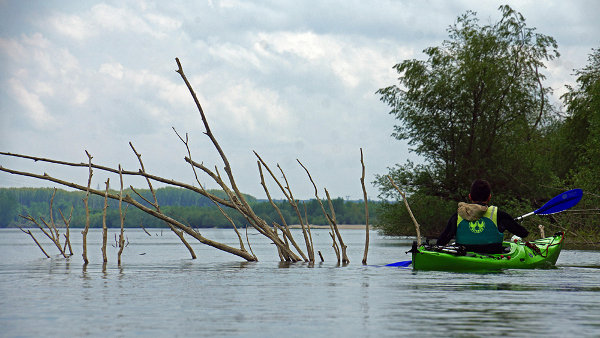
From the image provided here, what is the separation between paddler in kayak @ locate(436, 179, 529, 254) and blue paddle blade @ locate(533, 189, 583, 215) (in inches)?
109

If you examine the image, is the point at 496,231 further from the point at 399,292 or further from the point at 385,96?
the point at 385,96

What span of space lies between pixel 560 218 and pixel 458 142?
10319 mm

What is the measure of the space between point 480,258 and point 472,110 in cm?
2321

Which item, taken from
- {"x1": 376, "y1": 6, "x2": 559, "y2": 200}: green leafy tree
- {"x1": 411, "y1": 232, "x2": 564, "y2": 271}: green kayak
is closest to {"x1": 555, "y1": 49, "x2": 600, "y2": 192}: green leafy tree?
{"x1": 376, "y1": 6, "x2": 559, "y2": 200}: green leafy tree

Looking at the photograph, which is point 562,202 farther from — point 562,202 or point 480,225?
point 480,225

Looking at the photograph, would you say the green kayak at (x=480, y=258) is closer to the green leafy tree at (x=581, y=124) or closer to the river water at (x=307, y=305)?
the river water at (x=307, y=305)

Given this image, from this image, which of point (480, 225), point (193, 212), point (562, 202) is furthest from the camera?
point (193, 212)

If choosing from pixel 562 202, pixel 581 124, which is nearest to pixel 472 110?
pixel 581 124

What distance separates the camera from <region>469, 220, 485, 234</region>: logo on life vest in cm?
1093

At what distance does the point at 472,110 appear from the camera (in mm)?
33219

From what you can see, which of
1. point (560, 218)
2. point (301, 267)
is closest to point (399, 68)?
point (560, 218)

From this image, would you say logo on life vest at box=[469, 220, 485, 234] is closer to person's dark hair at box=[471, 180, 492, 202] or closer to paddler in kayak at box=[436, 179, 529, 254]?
paddler in kayak at box=[436, 179, 529, 254]

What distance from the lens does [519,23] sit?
32594 millimetres

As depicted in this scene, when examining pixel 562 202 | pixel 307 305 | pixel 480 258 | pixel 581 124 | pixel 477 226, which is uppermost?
pixel 581 124
